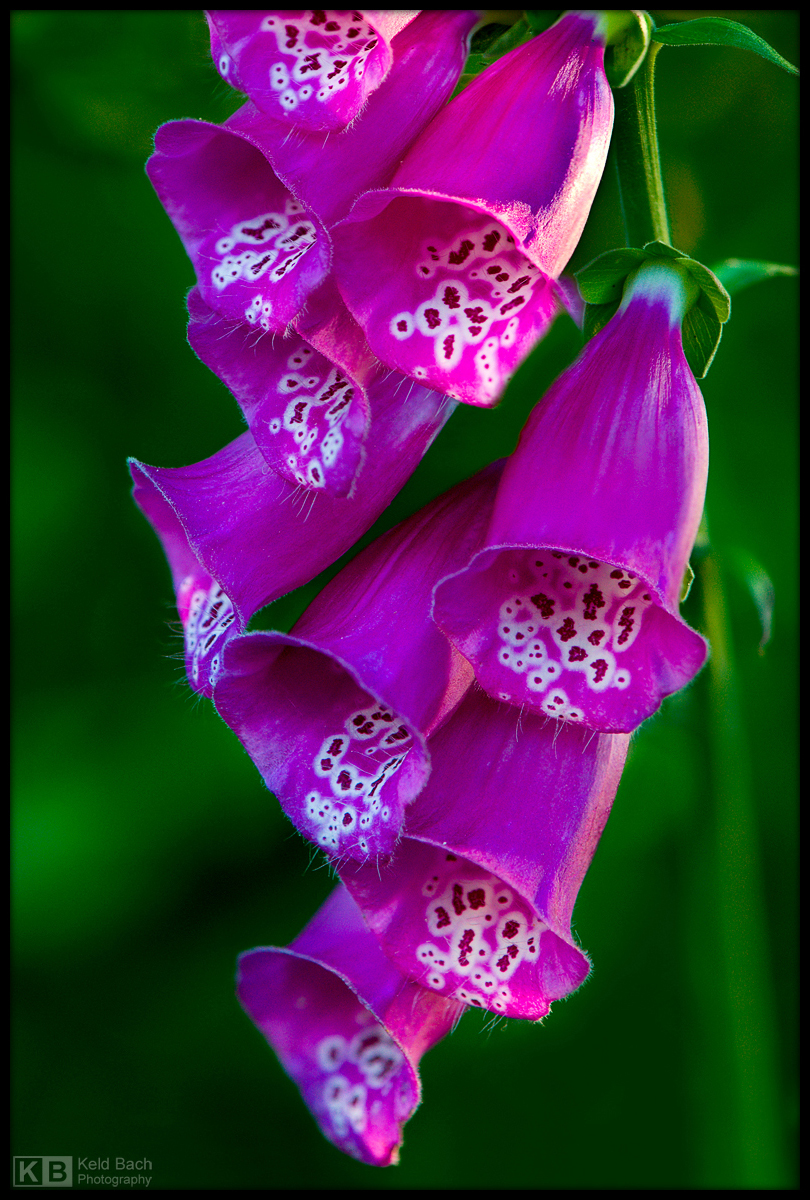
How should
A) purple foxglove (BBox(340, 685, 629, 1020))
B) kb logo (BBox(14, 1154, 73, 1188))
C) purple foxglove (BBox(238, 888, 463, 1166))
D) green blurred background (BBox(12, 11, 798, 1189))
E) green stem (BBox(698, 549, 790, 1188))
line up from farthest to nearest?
1. green blurred background (BBox(12, 11, 798, 1189))
2. kb logo (BBox(14, 1154, 73, 1188))
3. green stem (BBox(698, 549, 790, 1188))
4. purple foxglove (BBox(238, 888, 463, 1166))
5. purple foxglove (BBox(340, 685, 629, 1020))

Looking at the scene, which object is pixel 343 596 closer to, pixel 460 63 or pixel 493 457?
pixel 460 63

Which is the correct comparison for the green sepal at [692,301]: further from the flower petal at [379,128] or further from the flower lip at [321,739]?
the flower lip at [321,739]

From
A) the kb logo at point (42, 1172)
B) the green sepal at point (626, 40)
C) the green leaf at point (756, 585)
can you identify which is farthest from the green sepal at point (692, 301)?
the kb logo at point (42, 1172)

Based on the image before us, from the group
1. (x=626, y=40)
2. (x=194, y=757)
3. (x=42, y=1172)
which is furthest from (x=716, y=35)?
(x=42, y=1172)

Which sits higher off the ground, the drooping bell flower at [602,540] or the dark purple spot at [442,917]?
the drooping bell flower at [602,540]

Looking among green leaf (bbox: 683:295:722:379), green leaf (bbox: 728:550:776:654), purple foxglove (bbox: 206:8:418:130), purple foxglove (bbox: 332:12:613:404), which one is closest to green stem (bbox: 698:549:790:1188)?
green leaf (bbox: 728:550:776:654)

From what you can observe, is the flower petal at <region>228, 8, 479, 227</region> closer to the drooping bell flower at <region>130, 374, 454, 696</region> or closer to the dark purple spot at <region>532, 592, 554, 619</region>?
the drooping bell flower at <region>130, 374, 454, 696</region>
